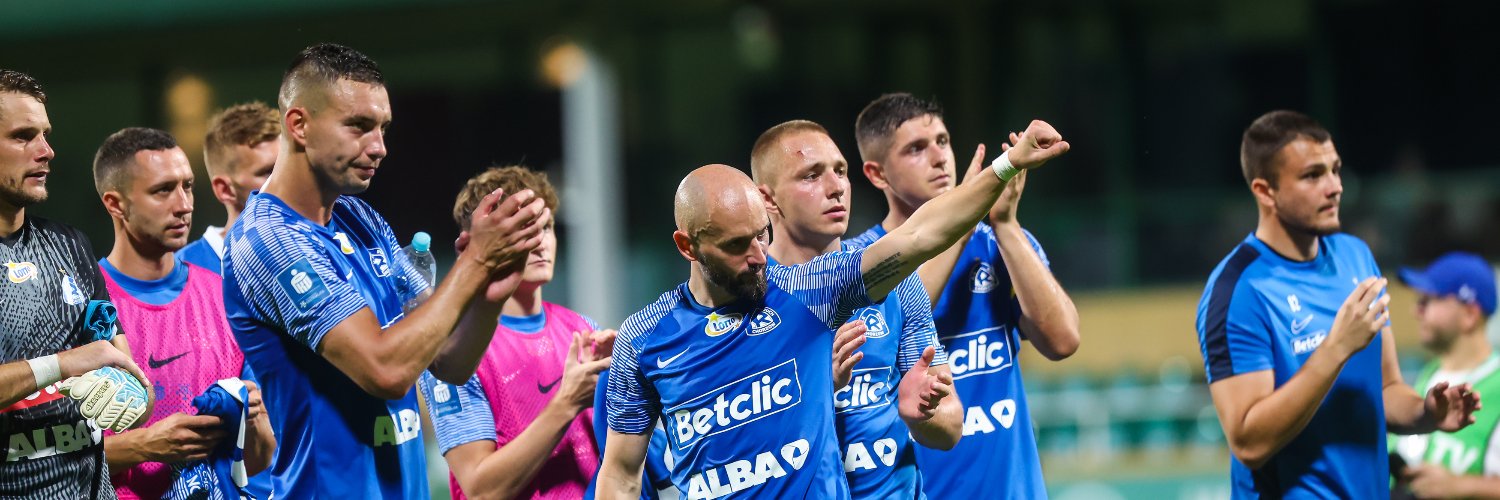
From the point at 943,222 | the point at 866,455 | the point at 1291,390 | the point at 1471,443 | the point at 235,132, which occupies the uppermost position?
the point at 235,132

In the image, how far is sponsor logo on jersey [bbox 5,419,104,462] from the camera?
15.0ft

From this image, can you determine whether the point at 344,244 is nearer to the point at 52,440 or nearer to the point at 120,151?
the point at 52,440

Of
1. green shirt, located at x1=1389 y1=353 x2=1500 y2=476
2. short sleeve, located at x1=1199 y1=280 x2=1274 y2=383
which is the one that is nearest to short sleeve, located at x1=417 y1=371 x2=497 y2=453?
short sleeve, located at x1=1199 y1=280 x2=1274 y2=383

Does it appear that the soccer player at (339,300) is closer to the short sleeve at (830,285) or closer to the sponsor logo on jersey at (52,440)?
the sponsor logo on jersey at (52,440)

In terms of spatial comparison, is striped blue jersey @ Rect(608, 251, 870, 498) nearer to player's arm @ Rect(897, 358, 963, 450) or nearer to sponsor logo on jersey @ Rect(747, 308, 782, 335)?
sponsor logo on jersey @ Rect(747, 308, 782, 335)

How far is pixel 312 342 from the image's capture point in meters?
4.48

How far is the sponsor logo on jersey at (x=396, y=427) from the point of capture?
15.9 ft

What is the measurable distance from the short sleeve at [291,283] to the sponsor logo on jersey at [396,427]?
0.43m

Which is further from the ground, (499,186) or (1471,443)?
(499,186)

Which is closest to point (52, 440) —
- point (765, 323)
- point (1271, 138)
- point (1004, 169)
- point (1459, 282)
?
point (765, 323)

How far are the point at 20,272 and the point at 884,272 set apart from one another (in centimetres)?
255

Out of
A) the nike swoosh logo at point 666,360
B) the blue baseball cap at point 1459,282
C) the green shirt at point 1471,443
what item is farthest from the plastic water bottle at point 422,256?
the blue baseball cap at point 1459,282

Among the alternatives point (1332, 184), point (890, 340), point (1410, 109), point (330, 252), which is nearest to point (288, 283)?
point (330, 252)

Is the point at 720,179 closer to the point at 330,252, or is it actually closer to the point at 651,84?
the point at 330,252
